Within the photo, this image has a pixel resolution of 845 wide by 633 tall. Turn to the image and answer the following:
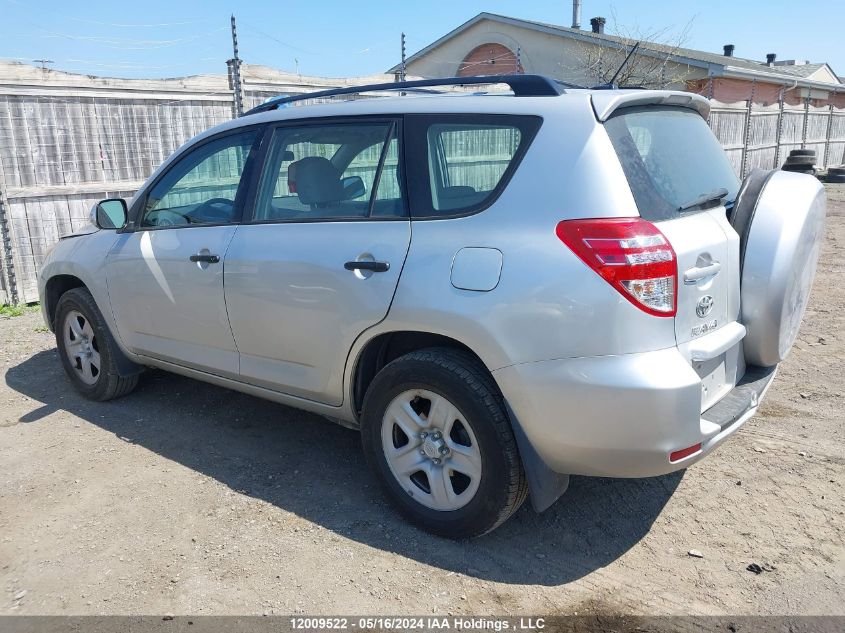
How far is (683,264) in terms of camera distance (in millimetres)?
2717

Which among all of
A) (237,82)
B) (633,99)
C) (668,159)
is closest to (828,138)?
→ (237,82)

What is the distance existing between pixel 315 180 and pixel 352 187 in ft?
0.91

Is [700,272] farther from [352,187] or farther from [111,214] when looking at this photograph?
[111,214]

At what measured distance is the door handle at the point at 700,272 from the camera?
2732mm

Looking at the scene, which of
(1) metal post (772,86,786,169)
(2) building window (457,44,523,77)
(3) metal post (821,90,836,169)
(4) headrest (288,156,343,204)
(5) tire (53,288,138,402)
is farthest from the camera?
(2) building window (457,44,523,77)

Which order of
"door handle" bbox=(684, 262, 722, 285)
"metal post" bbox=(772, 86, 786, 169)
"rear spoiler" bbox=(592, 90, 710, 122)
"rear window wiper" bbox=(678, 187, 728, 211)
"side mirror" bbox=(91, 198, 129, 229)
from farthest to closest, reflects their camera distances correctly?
"metal post" bbox=(772, 86, 786, 169) < "side mirror" bbox=(91, 198, 129, 229) < "rear window wiper" bbox=(678, 187, 728, 211) < "rear spoiler" bbox=(592, 90, 710, 122) < "door handle" bbox=(684, 262, 722, 285)

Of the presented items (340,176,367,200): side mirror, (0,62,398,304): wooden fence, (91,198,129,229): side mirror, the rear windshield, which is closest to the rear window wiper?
the rear windshield

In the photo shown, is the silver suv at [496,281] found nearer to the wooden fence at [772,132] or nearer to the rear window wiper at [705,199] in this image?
the rear window wiper at [705,199]

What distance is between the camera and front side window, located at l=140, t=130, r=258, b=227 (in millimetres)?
4023

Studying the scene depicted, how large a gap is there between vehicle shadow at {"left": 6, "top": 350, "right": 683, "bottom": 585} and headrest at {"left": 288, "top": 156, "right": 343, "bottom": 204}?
1.48 m

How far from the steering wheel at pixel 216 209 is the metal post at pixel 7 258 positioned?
4.36 metres

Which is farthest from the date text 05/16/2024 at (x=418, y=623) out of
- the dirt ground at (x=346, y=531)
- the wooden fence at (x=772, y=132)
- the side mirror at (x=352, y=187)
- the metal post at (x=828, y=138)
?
the metal post at (x=828, y=138)

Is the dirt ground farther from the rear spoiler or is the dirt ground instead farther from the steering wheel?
the rear spoiler

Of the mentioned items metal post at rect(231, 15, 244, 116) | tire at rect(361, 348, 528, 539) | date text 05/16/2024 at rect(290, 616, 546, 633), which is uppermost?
metal post at rect(231, 15, 244, 116)
